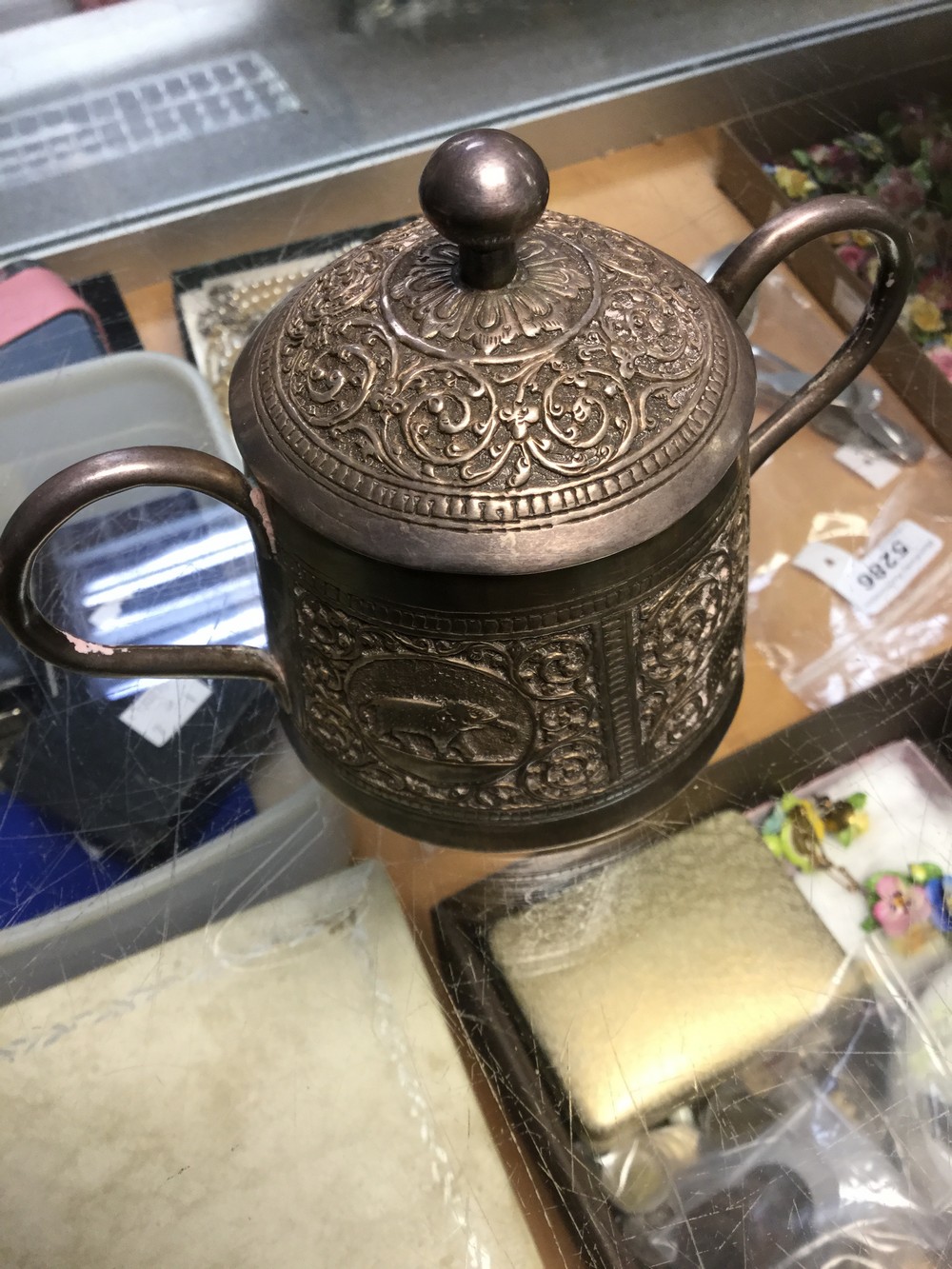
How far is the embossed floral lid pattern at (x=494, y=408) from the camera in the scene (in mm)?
A: 509

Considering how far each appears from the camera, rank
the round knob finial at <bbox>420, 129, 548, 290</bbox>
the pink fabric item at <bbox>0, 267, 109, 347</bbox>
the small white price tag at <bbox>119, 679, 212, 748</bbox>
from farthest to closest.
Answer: the pink fabric item at <bbox>0, 267, 109, 347</bbox>, the small white price tag at <bbox>119, 679, 212, 748</bbox>, the round knob finial at <bbox>420, 129, 548, 290</bbox>

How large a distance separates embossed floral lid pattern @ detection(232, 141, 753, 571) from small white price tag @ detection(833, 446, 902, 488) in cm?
49

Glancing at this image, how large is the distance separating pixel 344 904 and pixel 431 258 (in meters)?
0.42

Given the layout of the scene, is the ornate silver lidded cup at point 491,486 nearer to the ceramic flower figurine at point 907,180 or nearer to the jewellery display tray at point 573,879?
the jewellery display tray at point 573,879

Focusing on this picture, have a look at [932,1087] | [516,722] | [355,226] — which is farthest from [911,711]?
[355,226]

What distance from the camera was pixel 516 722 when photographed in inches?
22.7

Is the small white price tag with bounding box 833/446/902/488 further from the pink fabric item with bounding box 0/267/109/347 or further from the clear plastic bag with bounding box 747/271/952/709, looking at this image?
the pink fabric item with bounding box 0/267/109/347

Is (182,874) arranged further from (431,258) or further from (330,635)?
(431,258)

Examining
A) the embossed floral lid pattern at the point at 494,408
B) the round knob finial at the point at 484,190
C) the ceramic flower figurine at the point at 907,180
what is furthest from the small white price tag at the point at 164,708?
the ceramic flower figurine at the point at 907,180

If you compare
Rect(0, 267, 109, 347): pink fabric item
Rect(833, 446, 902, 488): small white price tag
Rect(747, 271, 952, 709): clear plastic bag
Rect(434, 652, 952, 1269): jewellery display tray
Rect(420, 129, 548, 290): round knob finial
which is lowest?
Rect(0, 267, 109, 347): pink fabric item

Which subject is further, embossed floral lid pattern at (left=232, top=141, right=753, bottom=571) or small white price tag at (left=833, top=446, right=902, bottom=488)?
small white price tag at (left=833, top=446, right=902, bottom=488)

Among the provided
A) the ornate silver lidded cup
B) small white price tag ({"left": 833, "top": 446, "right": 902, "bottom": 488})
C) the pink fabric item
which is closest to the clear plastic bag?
small white price tag ({"left": 833, "top": 446, "right": 902, "bottom": 488})

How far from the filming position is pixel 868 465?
102 cm

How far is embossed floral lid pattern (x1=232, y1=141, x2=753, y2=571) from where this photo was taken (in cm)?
51
